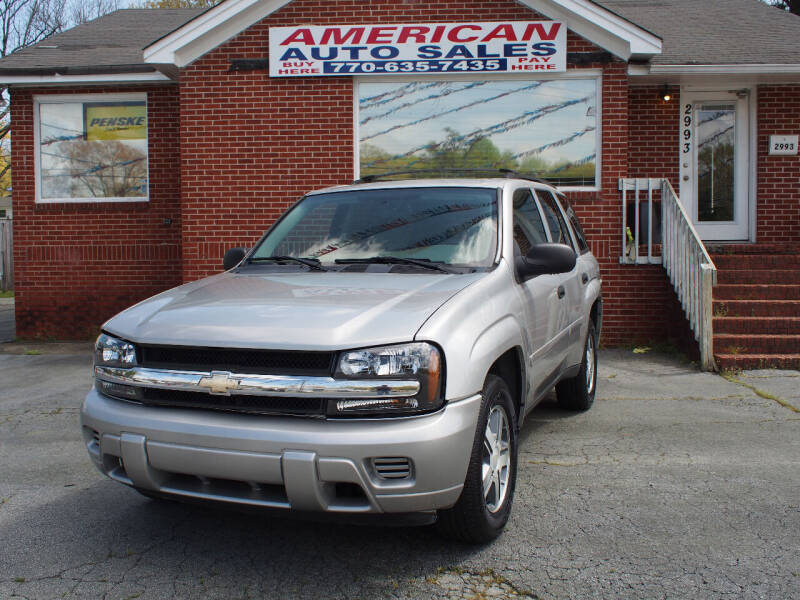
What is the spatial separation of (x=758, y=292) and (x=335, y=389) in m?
7.28

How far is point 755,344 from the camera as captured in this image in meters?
8.00

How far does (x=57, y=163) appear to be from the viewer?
11.1 meters

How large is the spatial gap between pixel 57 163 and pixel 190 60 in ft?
9.53

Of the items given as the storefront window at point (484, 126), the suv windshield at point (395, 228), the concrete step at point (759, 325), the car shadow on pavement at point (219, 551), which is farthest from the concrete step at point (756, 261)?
the car shadow on pavement at point (219, 551)

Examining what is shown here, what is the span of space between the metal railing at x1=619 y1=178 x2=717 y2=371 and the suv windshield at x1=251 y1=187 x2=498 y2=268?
426 centimetres

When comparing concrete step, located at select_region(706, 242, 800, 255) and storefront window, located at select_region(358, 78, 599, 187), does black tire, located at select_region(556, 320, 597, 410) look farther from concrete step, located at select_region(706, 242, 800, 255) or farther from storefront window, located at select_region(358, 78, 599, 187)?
concrete step, located at select_region(706, 242, 800, 255)

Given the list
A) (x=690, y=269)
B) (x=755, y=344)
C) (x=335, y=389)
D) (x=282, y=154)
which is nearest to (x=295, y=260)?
(x=335, y=389)

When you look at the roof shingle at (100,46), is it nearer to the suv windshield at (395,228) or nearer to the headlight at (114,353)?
the suv windshield at (395,228)

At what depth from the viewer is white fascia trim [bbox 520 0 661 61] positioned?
9102 millimetres

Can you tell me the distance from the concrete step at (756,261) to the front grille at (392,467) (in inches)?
296

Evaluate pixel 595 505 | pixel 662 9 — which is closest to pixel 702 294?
pixel 595 505

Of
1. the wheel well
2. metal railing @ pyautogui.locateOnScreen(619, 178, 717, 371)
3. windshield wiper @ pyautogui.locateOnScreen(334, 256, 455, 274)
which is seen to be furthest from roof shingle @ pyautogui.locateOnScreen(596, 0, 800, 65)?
the wheel well

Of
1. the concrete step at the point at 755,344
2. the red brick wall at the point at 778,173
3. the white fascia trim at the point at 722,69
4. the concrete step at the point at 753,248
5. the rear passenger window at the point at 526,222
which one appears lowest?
the concrete step at the point at 755,344

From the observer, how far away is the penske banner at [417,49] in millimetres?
9461
